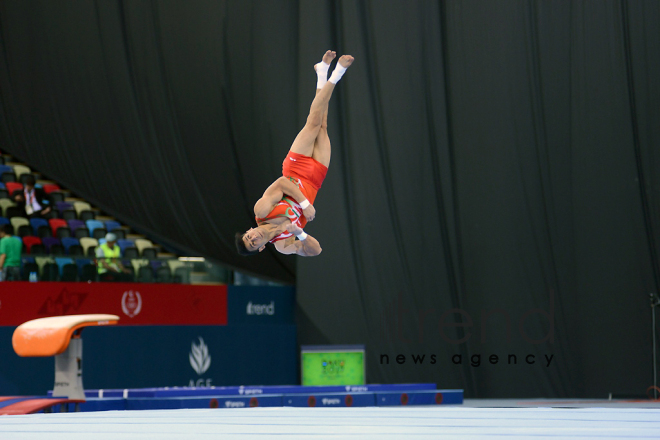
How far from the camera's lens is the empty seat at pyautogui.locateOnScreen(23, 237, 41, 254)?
12016 millimetres

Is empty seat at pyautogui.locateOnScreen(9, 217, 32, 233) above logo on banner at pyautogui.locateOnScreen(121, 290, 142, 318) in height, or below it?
above

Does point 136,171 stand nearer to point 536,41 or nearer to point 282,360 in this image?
point 282,360

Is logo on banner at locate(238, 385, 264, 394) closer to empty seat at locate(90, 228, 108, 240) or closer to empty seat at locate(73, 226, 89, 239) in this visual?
empty seat at locate(73, 226, 89, 239)

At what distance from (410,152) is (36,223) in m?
5.88

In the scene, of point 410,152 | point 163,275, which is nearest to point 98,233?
point 163,275

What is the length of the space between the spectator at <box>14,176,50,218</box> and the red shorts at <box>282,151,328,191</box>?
726 centimetres

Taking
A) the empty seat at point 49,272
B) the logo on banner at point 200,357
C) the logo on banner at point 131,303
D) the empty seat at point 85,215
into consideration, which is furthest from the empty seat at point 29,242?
the logo on banner at point 200,357

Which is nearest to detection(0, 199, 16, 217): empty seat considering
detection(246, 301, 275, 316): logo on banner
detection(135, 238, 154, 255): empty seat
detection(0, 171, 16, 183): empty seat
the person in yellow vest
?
detection(0, 171, 16, 183): empty seat

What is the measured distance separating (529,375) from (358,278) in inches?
116

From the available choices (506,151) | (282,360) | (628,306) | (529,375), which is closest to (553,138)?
(506,151)

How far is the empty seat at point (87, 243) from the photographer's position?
41.2 feet

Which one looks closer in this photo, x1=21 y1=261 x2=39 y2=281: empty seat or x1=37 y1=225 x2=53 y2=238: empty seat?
x1=21 y1=261 x2=39 y2=281: empty seat

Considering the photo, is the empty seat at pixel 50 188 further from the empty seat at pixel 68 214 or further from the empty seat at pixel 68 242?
the empty seat at pixel 68 242

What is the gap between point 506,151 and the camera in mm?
12039
